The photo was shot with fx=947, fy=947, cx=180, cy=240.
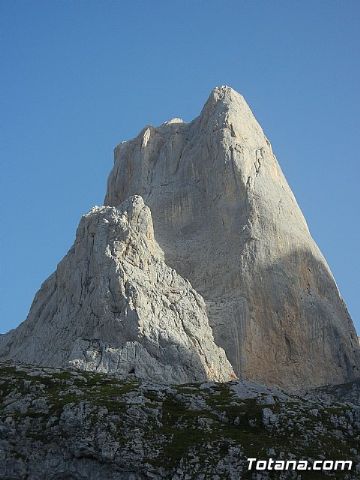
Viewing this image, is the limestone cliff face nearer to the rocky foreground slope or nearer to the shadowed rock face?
the shadowed rock face

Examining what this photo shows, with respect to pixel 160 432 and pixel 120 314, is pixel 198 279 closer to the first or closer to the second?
pixel 120 314

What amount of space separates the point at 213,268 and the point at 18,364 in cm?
2663

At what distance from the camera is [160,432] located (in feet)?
128

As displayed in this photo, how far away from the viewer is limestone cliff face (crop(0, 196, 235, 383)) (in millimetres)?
56125

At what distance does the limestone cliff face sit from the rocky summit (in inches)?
3.6

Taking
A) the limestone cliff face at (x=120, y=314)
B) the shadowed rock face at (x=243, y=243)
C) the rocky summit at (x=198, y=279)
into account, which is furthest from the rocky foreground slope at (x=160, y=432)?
the shadowed rock face at (x=243, y=243)

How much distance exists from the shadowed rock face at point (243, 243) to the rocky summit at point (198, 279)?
10 cm

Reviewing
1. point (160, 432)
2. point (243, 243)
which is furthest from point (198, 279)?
point (160, 432)

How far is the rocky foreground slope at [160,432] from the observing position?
122 feet

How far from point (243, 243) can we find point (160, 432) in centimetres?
3401

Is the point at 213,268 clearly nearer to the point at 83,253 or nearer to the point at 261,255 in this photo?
the point at 261,255

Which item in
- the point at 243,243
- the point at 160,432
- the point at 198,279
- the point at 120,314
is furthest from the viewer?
the point at 243,243

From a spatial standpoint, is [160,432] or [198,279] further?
[198,279]

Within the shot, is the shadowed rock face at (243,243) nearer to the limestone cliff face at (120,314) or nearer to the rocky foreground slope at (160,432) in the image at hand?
the limestone cliff face at (120,314)
